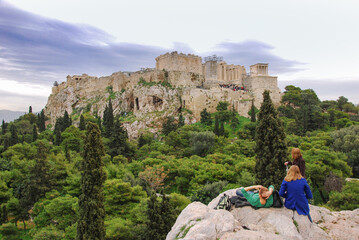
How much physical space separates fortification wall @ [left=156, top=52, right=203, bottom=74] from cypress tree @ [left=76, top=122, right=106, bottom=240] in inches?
1376

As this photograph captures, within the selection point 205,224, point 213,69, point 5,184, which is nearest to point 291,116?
point 213,69

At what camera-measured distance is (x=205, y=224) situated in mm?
5582

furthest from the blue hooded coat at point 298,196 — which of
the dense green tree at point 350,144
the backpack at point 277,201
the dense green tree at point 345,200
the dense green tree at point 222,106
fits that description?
the dense green tree at point 222,106

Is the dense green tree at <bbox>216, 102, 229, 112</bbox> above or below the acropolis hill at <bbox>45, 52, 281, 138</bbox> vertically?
below

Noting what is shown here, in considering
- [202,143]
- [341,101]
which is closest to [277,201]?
[202,143]

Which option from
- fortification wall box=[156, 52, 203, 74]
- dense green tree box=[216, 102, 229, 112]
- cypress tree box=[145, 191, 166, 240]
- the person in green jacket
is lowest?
cypress tree box=[145, 191, 166, 240]

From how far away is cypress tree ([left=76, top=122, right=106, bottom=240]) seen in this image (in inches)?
558

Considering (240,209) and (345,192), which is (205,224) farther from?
(345,192)

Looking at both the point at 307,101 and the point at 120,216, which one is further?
the point at 307,101

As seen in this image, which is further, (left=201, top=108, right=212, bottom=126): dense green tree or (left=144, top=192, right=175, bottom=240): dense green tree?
(left=201, top=108, right=212, bottom=126): dense green tree

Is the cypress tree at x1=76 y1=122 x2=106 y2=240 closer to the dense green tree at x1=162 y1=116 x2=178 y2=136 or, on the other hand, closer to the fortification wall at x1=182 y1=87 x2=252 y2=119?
the dense green tree at x1=162 y1=116 x2=178 y2=136

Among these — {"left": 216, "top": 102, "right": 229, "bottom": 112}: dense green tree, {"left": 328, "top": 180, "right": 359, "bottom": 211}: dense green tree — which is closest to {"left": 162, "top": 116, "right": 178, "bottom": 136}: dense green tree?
{"left": 216, "top": 102, "right": 229, "bottom": 112}: dense green tree

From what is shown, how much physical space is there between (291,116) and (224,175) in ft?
85.6

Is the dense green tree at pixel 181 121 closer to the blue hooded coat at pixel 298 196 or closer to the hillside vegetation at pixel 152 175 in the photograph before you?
the hillside vegetation at pixel 152 175
